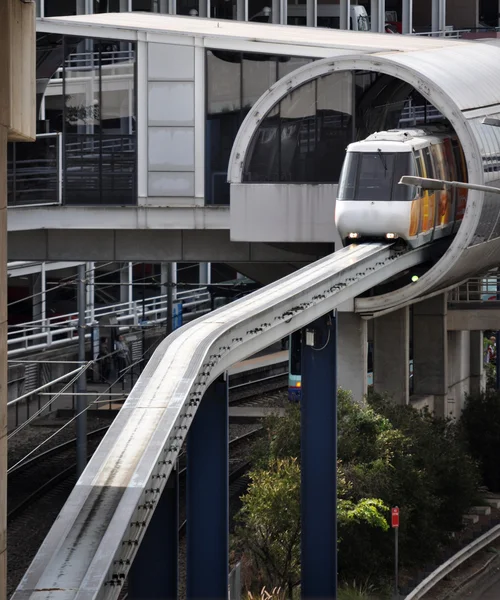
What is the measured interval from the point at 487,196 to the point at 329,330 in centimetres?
974

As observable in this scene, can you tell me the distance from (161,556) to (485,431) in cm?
2695

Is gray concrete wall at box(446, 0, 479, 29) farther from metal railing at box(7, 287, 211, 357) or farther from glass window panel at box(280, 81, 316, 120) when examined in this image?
glass window panel at box(280, 81, 316, 120)

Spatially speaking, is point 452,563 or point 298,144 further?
point 298,144

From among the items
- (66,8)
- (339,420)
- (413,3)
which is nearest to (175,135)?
(339,420)

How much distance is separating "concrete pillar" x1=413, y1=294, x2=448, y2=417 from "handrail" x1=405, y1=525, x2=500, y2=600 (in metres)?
8.90

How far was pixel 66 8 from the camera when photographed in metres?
76.4

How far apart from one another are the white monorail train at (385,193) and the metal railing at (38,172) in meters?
9.06

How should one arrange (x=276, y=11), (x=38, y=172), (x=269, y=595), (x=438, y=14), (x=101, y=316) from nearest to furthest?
(x=269, y=595), (x=38, y=172), (x=101, y=316), (x=276, y=11), (x=438, y=14)

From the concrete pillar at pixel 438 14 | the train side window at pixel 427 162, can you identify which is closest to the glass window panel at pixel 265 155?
the train side window at pixel 427 162

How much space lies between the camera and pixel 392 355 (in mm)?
41562

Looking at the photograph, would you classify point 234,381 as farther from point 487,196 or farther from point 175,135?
point 487,196

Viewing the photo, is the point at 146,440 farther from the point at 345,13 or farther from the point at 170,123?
the point at 345,13

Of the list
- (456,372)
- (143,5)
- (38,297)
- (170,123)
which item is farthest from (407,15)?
(170,123)

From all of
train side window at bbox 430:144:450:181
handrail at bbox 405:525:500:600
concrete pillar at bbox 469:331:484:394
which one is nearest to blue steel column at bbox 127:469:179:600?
handrail at bbox 405:525:500:600
